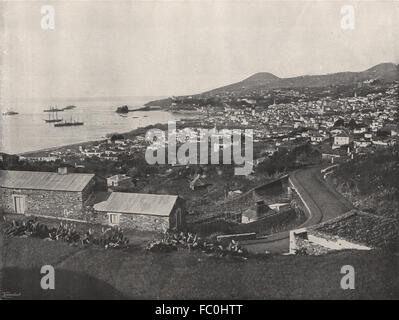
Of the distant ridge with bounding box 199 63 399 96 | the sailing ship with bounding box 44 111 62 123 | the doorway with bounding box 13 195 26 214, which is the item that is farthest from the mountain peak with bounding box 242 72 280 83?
the doorway with bounding box 13 195 26 214

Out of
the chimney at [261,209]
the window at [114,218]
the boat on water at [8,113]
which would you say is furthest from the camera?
the boat on water at [8,113]

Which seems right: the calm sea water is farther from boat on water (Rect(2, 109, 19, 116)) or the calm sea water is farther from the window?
the window

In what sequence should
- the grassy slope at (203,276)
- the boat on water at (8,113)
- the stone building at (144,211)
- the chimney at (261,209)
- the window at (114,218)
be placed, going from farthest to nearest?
the boat on water at (8,113) → the window at (114,218) → the chimney at (261,209) → the stone building at (144,211) → the grassy slope at (203,276)

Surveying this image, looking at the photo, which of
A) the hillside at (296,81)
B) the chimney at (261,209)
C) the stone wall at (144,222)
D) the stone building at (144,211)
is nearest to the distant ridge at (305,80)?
the hillside at (296,81)

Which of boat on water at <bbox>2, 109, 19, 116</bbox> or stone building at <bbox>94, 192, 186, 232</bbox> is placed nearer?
stone building at <bbox>94, 192, 186, 232</bbox>

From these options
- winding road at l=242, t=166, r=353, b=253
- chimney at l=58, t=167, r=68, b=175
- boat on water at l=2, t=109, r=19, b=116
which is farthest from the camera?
chimney at l=58, t=167, r=68, b=175

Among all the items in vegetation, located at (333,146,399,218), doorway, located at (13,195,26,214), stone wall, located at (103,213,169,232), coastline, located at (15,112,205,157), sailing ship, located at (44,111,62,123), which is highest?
sailing ship, located at (44,111,62,123)

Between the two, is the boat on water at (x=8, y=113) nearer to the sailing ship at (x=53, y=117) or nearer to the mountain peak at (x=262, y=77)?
the sailing ship at (x=53, y=117)

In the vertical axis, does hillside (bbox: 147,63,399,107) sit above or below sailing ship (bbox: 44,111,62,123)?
above
